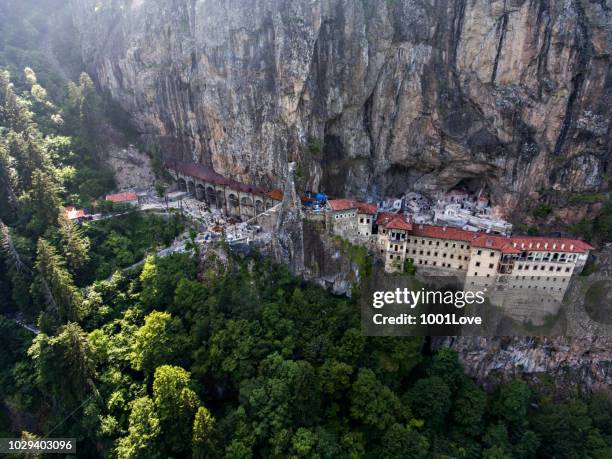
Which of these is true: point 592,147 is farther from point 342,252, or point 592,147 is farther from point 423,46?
point 342,252

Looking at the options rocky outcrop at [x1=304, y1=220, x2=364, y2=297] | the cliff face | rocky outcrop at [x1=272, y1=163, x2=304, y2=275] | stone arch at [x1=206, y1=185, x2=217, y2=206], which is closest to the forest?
rocky outcrop at [x1=272, y1=163, x2=304, y2=275]

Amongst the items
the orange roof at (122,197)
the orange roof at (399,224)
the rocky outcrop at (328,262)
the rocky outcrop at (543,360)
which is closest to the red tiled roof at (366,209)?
the orange roof at (399,224)

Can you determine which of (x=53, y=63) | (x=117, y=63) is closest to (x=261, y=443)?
(x=117, y=63)

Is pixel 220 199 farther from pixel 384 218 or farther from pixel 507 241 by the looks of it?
pixel 507 241

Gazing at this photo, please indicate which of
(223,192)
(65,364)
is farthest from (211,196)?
(65,364)

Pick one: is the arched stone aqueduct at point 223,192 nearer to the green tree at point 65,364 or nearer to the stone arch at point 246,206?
the stone arch at point 246,206
